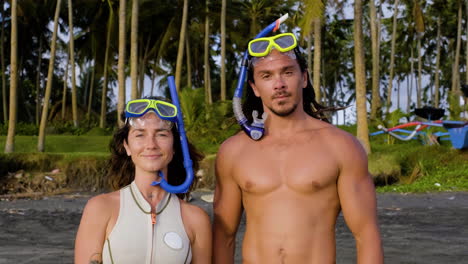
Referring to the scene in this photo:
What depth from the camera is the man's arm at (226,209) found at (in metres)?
3.04

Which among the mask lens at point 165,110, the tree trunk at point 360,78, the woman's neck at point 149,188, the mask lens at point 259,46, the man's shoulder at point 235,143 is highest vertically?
the tree trunk at point 360,78

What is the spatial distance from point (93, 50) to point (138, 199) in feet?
107

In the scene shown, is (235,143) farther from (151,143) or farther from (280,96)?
(151,143)

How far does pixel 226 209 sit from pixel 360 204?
64 cm

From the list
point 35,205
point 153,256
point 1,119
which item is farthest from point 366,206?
point 1,119

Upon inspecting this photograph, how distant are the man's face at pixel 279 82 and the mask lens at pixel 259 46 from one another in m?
0.04

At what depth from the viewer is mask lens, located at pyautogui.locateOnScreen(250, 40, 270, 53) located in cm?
303

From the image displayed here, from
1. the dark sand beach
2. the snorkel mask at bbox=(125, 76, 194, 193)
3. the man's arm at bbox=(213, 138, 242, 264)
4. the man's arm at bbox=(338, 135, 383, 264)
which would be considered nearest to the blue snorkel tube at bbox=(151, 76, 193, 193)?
the snorkel mask at bbox=(125, 76, 194, 193)

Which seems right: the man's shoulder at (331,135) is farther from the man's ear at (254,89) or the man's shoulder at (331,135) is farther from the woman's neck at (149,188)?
the woman's neck at (149,188)

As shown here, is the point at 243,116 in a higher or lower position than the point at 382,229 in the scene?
higher

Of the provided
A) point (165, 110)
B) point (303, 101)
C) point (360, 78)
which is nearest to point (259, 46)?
point (303, 101)

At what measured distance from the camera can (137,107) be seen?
9.23ft

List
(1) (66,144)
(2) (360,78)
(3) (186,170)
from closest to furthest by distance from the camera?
1. (3) (186,170)
2. (2) (360,78)
3. (1) (66,144)

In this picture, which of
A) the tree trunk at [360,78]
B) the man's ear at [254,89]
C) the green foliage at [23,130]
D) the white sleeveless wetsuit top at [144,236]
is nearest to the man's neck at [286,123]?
the man's ear at [254,89]
